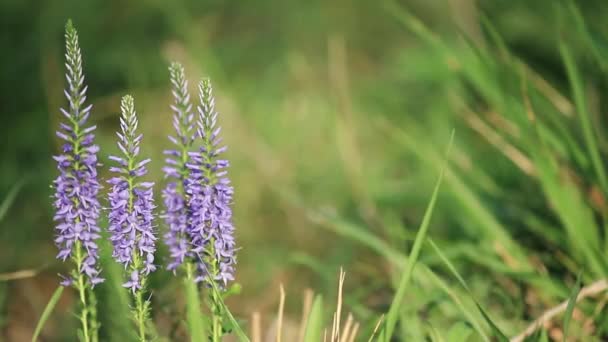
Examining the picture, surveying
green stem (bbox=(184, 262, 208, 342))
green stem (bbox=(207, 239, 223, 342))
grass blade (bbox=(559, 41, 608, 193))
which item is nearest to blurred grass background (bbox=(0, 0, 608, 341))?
grass blade (bbox=(559, 41, 608, 193))

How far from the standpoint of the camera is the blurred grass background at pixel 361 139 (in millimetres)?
1705

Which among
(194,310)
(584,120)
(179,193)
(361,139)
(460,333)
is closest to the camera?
(194,310)

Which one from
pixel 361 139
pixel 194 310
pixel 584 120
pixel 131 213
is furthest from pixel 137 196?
pixel 361 139

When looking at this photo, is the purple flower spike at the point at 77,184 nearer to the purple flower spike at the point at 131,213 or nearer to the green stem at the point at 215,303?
the purple flower spike at the point at 131,213

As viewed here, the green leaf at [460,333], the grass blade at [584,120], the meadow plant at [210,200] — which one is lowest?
the green leaf at [460,333]

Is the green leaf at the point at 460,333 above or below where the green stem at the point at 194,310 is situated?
below

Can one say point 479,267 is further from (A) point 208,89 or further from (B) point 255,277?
(A) point 208,89

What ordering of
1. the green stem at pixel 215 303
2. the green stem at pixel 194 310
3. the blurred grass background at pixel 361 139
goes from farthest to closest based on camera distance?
1. the blurred grass background at pixel 361 139
2. the green stem at pixel 215 303
3. the green stem at pixel 194 310

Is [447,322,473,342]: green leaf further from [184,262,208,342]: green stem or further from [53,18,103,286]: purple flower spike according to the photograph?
[53,18,103,286]: purple flower spike

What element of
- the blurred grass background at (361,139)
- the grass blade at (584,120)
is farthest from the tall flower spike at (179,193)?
the grass blade at (584,120)

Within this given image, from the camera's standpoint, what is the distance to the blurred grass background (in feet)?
5.59

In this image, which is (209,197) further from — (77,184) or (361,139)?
(361,139)

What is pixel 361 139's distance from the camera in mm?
3801

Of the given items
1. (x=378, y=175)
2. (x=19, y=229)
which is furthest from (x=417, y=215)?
(x=19, y=229)
